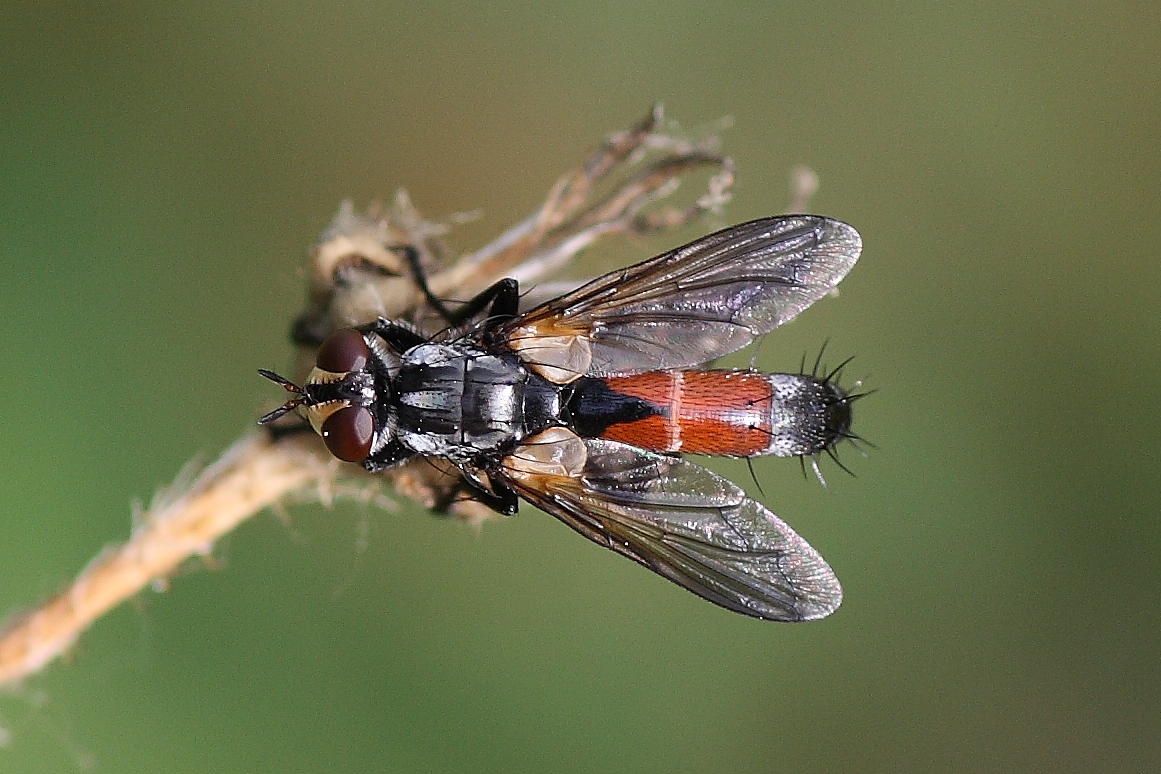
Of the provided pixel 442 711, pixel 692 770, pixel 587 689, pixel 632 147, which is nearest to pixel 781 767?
pixel 692 770

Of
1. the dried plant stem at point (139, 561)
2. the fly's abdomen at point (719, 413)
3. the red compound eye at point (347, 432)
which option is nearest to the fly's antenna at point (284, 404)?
the red compound eye at point (347, 432)

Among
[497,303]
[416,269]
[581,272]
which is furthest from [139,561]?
[581,272]

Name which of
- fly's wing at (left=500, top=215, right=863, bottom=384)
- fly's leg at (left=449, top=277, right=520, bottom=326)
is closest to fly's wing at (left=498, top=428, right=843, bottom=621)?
fly's wing at (left=500, top=215, right=863, bottom=384)

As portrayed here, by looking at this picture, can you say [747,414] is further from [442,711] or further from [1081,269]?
[1081,269]

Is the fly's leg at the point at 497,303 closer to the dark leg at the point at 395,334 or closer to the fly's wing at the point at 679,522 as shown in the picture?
the dark leg at the point at 395,334

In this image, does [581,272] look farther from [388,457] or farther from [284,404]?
[284,404]

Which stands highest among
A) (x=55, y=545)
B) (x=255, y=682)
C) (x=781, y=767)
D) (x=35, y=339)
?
(x=35, y=339)

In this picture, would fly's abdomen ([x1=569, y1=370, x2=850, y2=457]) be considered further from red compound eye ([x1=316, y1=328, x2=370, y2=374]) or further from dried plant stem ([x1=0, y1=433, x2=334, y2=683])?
dried plant stem ([x1=0, y1=433, x2=334, y2=683])
